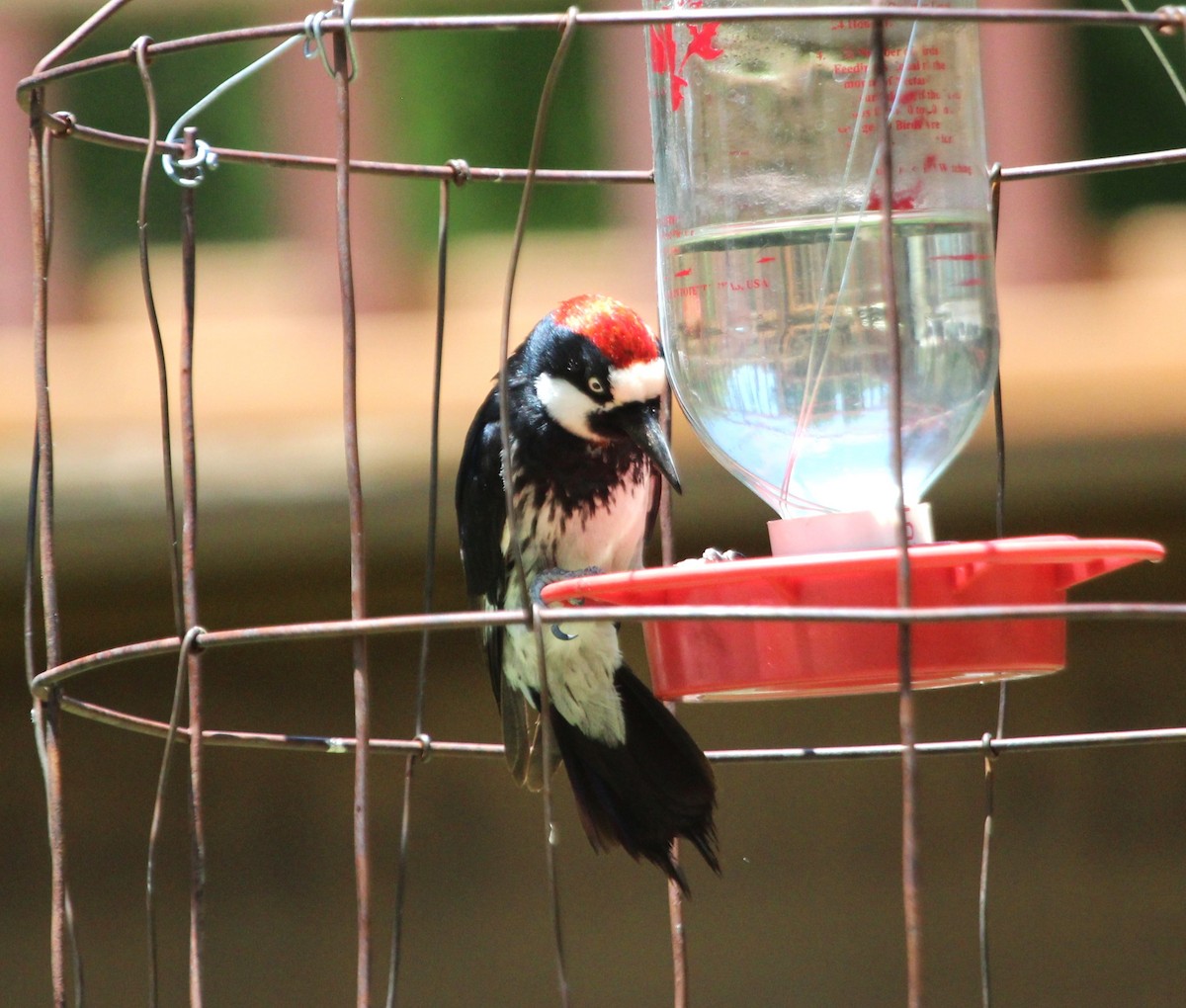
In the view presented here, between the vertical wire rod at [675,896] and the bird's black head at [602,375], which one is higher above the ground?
the bird's black head at [602,375]

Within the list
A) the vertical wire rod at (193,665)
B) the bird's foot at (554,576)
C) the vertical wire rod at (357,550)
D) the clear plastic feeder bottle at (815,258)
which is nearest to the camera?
the vertical wire rod at (357,550)

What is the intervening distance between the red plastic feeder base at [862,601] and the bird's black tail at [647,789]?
46cm

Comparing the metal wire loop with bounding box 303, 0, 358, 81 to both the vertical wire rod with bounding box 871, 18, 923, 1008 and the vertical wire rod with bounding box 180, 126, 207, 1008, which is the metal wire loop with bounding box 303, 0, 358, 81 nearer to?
the vertical wire rod with bounding box 180, 126, 207, 1008

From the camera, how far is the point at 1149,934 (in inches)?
150

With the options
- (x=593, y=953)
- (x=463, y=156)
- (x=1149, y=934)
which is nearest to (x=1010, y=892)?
(x=1149, y=934)

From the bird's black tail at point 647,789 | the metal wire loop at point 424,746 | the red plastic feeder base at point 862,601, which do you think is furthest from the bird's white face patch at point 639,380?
the red plastic feeder base at point 862,601

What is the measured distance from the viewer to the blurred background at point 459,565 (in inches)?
142

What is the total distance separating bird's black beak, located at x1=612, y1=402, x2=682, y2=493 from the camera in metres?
2.05

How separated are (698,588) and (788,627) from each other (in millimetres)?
99

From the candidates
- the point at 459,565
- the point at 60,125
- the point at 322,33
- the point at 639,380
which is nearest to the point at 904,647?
the point at 322,33

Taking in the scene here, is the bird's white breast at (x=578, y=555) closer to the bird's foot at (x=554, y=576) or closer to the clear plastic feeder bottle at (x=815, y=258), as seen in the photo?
the bird's foot at (x=554, y=576)

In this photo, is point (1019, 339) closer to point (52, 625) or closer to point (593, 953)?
point (593, 953)

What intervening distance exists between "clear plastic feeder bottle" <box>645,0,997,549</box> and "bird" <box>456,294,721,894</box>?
198 millimetres

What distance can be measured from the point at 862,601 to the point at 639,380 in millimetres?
779
